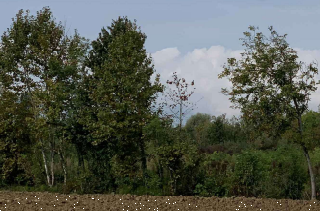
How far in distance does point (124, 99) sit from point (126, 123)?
3.63 feet

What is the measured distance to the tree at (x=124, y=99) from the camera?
621 inches

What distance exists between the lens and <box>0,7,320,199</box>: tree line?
548 inches

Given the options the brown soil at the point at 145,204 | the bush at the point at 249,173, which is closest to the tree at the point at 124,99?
the bush at the point at 249,173

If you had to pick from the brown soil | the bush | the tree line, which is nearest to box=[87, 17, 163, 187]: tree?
the tree line

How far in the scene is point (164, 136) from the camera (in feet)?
47.4

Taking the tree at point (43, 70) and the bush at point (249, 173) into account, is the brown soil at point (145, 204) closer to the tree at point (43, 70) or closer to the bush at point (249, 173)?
the bush at point (249, 173)

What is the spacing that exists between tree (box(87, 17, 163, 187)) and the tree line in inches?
1.7

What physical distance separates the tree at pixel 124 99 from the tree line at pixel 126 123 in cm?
4

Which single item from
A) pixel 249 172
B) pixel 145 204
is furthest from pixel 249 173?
pixel 145 204

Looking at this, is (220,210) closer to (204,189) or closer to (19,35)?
(204,189)

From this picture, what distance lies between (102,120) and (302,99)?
747cm

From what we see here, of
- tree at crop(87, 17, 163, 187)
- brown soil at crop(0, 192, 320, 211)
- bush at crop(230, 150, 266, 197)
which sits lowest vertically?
brown soil at crop(0, 192, 320, 211)

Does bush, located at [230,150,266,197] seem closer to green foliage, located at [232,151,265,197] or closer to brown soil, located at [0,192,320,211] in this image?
green foliage, located at [232,151,265,197]

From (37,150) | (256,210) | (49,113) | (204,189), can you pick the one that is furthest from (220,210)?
(37,150)
